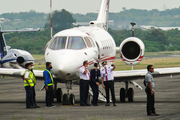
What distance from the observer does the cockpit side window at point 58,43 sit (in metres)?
17.8

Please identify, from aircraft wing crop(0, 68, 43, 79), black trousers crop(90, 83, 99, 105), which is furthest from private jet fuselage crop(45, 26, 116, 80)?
aircraft wing crop(0, 68, 43, 79)

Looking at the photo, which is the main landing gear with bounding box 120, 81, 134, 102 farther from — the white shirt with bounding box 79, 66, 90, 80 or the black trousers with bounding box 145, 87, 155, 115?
the black trousers with bounding box 145, 87, 155, 115

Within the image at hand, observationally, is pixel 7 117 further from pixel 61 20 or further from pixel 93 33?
pixel 61 20

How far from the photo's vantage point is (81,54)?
1767cm

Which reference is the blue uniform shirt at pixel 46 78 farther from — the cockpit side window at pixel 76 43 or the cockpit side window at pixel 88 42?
the cockpit side window at pixel 88 42

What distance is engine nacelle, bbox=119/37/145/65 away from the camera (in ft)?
72.2

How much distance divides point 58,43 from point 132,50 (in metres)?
5.41

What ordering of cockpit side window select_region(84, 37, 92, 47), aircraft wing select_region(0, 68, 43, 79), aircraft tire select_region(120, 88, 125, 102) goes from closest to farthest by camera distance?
cockpit side window select_region(84, 37, 92, 47) < aircraft wing select_region(0, 68, 43, 79) < aircraft tire select_region(120, 88, 125, 102)

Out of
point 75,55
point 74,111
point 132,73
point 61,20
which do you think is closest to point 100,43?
point 132,73

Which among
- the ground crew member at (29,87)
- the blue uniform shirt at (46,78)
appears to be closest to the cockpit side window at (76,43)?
the blue uniform shirt at (46,78)

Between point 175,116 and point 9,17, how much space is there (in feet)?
577

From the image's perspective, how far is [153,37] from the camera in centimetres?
10138

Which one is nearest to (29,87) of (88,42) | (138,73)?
(88,42)

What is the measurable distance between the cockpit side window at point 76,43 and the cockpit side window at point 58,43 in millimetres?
246
